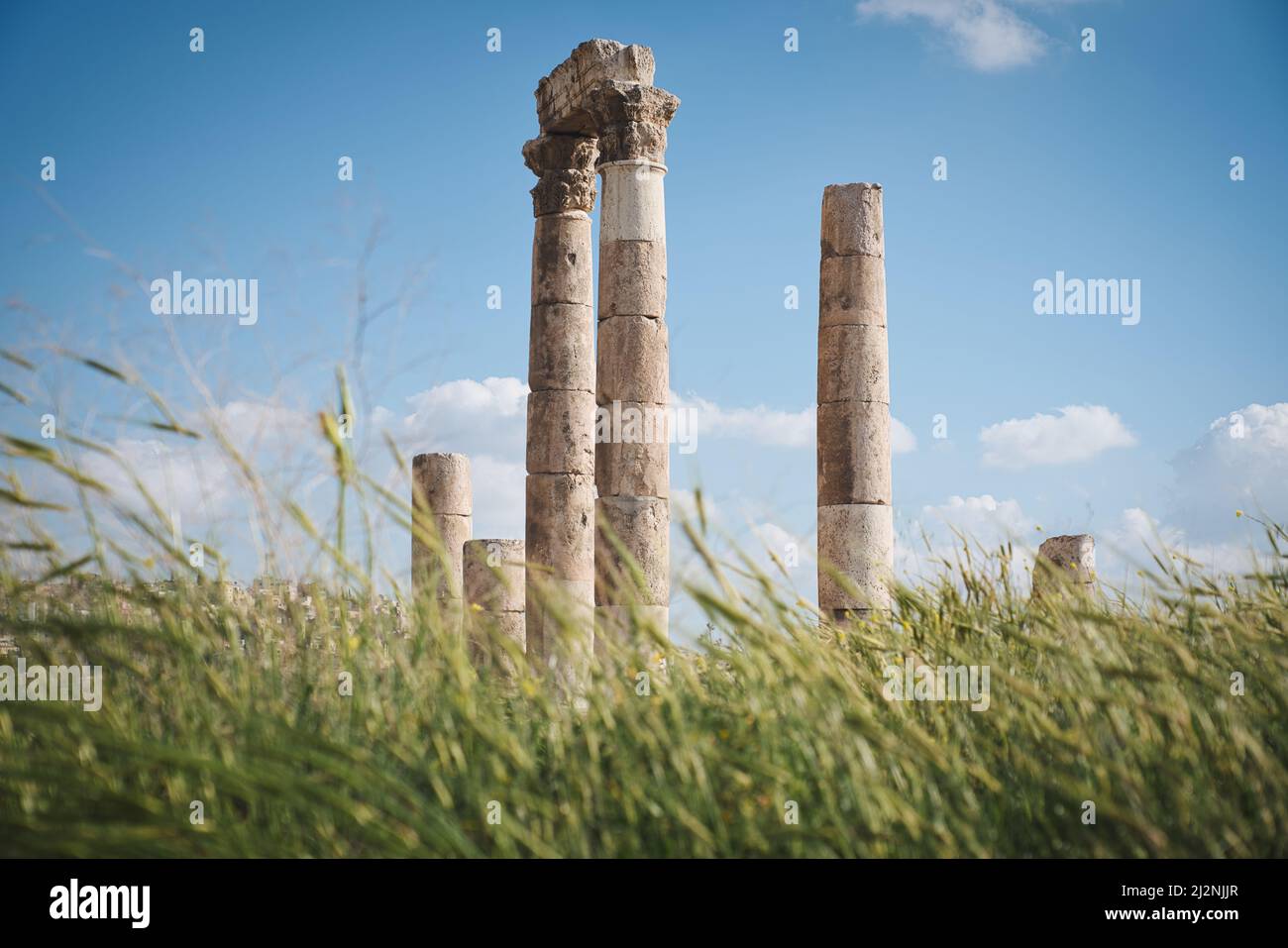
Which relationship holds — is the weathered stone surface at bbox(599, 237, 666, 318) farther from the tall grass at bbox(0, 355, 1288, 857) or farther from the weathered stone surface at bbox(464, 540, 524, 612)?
the tall grass at bbox(0, 355, 1288, 857)

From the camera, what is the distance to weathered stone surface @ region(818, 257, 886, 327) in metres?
15.3

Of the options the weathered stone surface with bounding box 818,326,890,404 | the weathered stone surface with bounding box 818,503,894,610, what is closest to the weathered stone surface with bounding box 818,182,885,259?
the weathered stone surface with bounding box 818,326,890,404

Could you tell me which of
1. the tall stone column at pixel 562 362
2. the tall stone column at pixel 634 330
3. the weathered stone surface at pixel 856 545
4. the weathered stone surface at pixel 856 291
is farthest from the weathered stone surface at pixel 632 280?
the weathered stone surface at pixel 856 545

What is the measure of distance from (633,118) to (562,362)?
3790 mm

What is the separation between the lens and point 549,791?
4.61m

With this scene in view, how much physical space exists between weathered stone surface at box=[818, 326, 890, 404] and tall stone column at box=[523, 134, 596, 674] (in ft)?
11.2

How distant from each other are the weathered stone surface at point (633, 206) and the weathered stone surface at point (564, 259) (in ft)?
8.27

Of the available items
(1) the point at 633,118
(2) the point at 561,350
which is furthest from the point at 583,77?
(2) the point at 561,350

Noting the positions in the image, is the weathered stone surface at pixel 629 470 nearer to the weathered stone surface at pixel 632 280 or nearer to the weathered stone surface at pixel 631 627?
the weathered stone surface at pixel 632 280

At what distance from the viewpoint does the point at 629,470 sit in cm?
1394

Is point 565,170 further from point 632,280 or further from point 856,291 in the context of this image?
point 856,291

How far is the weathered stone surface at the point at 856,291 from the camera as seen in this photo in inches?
602

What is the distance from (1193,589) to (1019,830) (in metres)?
1.88
